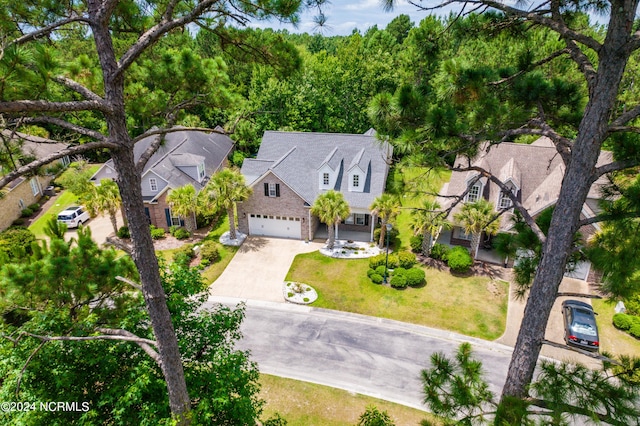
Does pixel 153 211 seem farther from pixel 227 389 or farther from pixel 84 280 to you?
pixel 227 389

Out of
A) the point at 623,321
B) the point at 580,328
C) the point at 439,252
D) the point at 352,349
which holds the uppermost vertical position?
the point at 439,252

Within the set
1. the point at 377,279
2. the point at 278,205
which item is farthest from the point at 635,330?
the point at 278,205

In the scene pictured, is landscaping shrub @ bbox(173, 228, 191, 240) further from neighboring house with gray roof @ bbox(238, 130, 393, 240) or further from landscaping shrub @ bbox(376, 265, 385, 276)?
landscaping shrub @ bbox(376, 265, 385, 276)

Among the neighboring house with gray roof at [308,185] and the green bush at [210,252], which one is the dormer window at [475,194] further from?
the green bush at [210,252]

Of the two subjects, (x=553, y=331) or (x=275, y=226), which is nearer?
(x=553, y=331)

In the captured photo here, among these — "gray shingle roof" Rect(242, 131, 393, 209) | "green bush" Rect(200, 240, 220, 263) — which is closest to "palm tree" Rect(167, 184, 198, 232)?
"green bush" Rect(200, 240, 220, 263)

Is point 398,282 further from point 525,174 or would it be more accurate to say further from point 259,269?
point 525,174

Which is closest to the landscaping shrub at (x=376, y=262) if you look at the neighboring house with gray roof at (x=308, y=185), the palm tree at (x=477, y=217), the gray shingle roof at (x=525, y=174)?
the neighboring house with gray roof at (x=308, y=185)
